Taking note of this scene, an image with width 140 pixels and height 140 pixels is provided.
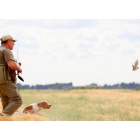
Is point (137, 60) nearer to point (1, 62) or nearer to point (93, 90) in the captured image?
point (1, 62)

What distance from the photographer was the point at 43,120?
5.44 meters

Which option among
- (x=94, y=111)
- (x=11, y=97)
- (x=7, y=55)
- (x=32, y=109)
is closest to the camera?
(x=7, y=55)

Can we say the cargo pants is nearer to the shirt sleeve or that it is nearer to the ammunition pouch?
the ammunition pouch

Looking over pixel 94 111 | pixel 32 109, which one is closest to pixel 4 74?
pixel 32 109

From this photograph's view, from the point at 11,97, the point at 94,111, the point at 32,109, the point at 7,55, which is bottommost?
the point at 94,111

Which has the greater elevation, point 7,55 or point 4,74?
point 7,55

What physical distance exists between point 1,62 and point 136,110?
3.98 meters

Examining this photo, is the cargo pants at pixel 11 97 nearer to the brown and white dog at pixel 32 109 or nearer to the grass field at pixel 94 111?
the brown and white dog at pixel 32 109

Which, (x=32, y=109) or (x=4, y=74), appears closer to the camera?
(x=4, y=74)

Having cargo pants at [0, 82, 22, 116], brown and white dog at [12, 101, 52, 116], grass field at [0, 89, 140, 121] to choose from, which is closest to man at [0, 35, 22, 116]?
cargo pants at [0, 82, 22, 116]

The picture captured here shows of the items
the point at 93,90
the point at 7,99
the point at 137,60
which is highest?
the point at 137,60

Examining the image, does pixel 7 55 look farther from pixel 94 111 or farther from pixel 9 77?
pixel 94 111
